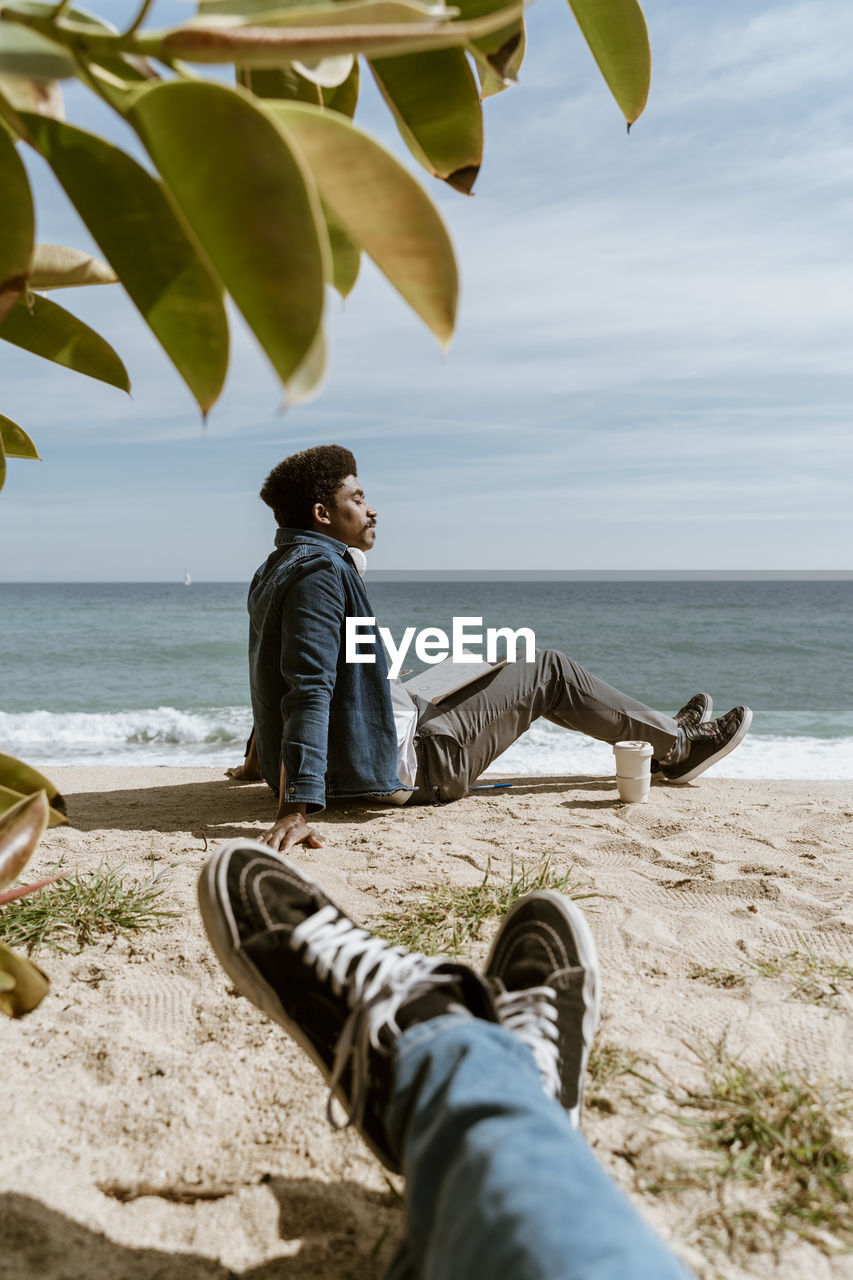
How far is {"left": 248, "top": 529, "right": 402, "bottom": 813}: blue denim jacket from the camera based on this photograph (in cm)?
278

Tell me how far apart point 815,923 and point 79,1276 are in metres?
1.67

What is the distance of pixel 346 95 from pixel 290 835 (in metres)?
2.08

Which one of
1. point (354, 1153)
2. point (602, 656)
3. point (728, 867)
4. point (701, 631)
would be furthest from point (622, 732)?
point (701, 631)

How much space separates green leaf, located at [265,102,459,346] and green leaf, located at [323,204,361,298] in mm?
175

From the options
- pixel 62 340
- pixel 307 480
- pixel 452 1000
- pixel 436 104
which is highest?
pixel 436 104

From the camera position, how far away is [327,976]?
1168mm

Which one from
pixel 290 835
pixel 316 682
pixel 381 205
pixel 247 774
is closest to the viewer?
pixel 381 205

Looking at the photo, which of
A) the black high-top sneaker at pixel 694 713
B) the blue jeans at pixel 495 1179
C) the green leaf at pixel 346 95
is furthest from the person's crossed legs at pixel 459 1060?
the black high-top sneaker at pixel 694 713

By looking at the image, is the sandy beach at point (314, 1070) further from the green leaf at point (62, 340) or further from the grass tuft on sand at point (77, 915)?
the green leaf at point (62, 340)

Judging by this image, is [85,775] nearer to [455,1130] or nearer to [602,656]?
[455,1130]

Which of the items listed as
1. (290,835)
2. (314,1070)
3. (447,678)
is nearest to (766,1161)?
(314,1070)

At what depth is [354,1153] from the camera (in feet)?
4.09

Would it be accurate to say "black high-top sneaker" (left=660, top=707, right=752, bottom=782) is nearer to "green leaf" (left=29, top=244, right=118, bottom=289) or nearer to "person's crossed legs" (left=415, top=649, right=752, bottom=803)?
"person's crossed legs" (left=415, top=649, right=752, bottom=803)

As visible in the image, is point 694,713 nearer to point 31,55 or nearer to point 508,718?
point 508,718
